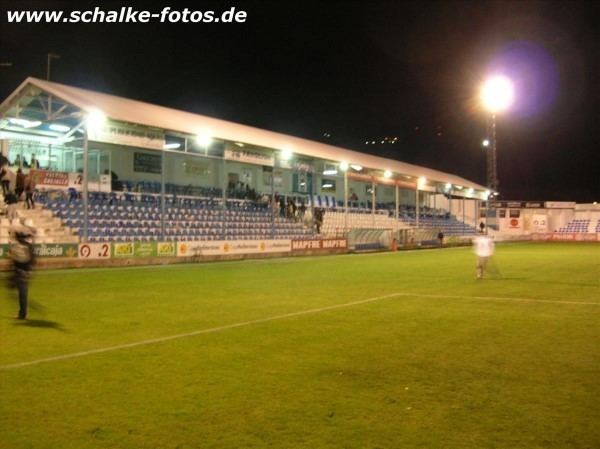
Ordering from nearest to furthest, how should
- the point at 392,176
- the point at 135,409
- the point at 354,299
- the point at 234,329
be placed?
the point at 135,409 → the point at 234,329 → the point at 354,299 → the point at 392,176

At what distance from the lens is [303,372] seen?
7492mm

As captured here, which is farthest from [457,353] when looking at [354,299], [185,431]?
[354,299]

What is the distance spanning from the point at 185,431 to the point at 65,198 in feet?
81.4

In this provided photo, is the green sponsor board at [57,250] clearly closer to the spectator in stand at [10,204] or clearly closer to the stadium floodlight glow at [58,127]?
the spectator in stand at [10,204]

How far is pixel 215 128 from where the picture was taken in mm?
34875

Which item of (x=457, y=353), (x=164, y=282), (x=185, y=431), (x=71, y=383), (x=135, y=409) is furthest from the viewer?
(x=164, y=282)

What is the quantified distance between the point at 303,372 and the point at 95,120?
2149 centimetres

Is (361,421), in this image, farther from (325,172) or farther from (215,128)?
(325,172)

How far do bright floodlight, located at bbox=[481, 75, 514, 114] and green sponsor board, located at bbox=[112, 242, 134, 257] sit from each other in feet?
76.2

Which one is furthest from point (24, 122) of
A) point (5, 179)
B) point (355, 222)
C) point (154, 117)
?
point (355, 222)

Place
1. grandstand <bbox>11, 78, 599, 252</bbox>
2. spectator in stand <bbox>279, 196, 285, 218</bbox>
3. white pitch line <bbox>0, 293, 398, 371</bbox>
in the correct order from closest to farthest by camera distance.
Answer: white pitch line <bbox>0, 293, 398, 371</bbox>
grandstand <bbox>11, 78, 599, 252</bbox>
spectator in stand <bbox>279, 196, 285, 218</bbox>

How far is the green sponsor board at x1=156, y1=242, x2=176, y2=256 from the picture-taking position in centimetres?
2823

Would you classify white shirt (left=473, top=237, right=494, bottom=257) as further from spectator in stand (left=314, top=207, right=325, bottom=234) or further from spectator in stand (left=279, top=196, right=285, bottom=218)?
spectator in stand (left=279, top=196, right=285, bottom=218)

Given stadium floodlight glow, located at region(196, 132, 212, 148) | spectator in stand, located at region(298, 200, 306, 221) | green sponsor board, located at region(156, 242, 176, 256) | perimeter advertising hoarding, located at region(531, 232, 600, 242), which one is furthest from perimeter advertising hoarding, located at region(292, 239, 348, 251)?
perimeter advertising hoarding, located at region(531, 232, 600, 242)
